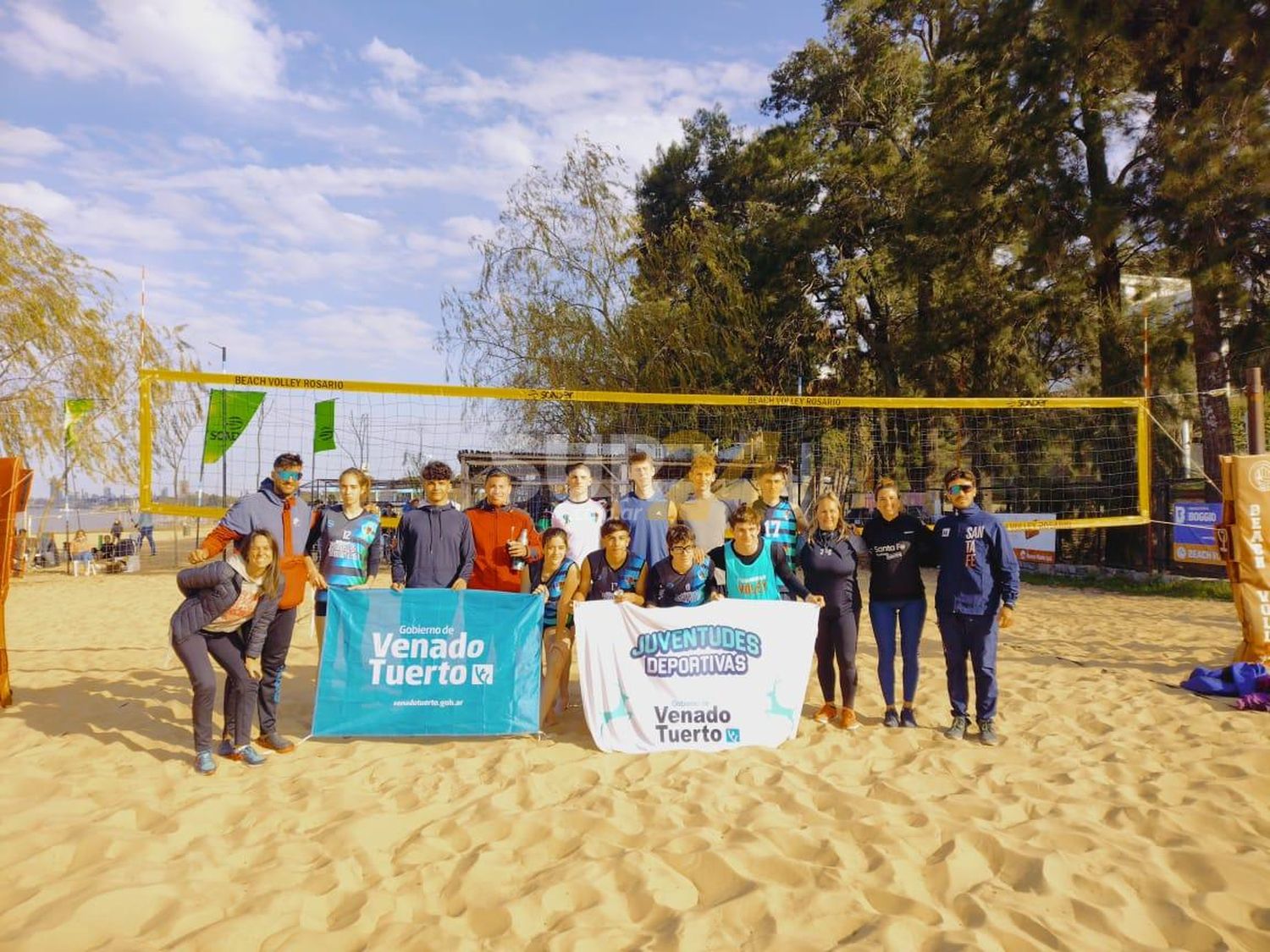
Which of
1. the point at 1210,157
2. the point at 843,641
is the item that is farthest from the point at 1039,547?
the point at 843,641

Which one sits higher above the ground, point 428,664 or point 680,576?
point 680,576

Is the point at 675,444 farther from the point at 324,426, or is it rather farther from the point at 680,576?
the point at 680,576

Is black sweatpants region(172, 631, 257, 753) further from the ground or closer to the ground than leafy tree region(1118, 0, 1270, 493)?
closer to the ground

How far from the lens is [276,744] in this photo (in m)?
4.36

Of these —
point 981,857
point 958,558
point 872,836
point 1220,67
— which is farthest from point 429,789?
point 1220,67

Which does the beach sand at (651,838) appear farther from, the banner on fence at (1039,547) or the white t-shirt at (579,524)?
the banner on fence at (1039,547)

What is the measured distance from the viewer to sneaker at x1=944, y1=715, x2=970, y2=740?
4543 millimetres

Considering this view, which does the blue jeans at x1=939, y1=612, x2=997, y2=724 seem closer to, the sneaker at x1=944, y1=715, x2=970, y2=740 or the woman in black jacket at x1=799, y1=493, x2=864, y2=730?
the sneaker at x1=944, y1=715, x2=970, y2=740

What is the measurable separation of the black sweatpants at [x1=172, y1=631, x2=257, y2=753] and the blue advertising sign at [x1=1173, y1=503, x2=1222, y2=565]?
40.7 feet

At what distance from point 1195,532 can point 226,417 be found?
1333 cm

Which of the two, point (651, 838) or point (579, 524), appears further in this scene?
point (579, 524)

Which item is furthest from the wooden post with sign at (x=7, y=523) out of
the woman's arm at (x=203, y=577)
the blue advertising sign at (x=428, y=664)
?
the blue advertising sign at (x=428, y=664)

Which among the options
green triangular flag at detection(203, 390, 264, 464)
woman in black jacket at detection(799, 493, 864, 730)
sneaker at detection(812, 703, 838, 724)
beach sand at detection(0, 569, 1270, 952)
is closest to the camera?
beach sand at detection(0, 569, 1270, 952)

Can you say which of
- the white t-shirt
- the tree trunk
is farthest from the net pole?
the white t-shirt
